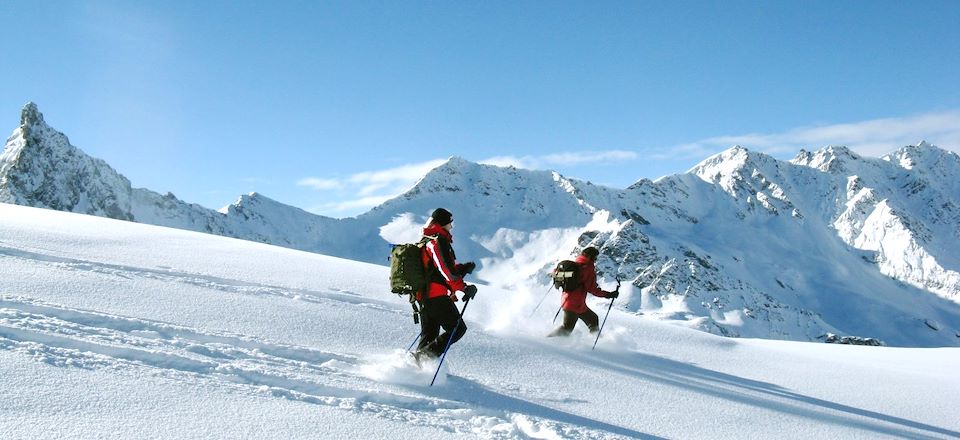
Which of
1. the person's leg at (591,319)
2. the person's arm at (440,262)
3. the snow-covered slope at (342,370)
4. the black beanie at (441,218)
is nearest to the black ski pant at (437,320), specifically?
the person's arm at (440,262)

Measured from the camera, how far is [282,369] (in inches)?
243

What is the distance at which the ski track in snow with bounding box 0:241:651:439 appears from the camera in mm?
5488

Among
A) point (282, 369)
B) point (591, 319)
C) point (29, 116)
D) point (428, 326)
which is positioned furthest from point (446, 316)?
point (29, 116)

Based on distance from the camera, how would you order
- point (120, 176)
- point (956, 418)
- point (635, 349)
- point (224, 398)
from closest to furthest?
point (224, 398) < point (956, 418) < point (635, 349) < point (120, 176)

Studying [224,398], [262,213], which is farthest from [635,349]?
[262,213]

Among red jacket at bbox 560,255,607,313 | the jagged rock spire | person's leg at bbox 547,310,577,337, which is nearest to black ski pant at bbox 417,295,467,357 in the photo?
person's leg at bbox 547,310,577,337

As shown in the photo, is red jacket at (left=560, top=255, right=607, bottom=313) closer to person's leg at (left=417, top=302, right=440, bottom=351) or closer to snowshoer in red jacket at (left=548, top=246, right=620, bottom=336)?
snowshoer in red jacket at (left=548, top=246, right=620, bottom=336)

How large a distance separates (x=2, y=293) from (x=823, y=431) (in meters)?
8.98

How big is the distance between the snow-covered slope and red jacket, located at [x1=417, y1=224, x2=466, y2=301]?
2.92 ft

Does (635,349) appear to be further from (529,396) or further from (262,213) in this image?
(262,213)

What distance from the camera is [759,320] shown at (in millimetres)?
182500

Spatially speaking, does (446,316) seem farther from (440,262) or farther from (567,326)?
(567,326)

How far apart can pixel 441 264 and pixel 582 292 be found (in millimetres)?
3776

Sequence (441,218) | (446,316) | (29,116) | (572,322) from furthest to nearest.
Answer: (29,116) < (572,322) < (446,316) < (441,218)
